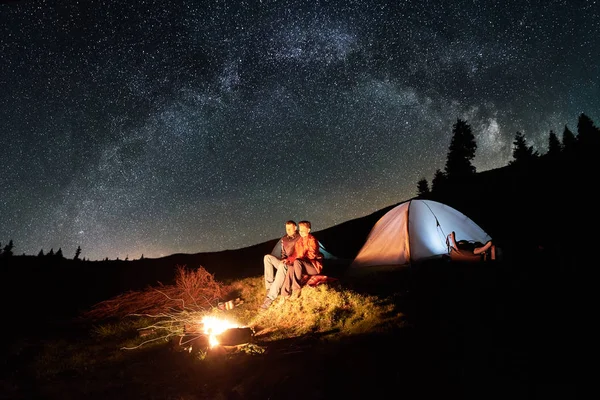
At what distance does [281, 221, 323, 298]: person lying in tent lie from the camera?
727 cm

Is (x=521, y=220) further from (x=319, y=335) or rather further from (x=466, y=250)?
(x=319, y=335)

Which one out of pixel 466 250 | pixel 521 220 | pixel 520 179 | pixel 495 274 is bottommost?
pixel 495 274

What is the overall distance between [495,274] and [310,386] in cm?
577

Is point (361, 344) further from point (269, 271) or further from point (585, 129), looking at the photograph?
point (585, 129)

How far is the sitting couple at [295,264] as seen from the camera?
7305mm

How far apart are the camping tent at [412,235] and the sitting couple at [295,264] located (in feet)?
10.5

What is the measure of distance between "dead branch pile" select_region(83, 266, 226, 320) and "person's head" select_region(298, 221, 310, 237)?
340cm

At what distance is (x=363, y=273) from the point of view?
1026 centimetres

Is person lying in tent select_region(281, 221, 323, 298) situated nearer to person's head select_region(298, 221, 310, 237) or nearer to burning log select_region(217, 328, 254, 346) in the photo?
person's head select_region(298, 221, 310, 237)

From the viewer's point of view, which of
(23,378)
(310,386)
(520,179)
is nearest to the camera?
(310,386)

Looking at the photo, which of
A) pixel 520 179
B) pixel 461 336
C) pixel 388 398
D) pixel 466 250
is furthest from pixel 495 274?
pixel 520 179

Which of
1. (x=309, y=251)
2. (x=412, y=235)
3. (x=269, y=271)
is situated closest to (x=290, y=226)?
(x=309, y=251)

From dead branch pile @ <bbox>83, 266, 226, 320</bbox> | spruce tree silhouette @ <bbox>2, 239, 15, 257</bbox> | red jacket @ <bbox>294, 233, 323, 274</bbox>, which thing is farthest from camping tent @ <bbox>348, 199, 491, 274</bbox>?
spruce tree silhouette @ <bbox>2, 239, 15, 257</bbox>

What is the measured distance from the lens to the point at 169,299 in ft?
30.5
